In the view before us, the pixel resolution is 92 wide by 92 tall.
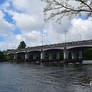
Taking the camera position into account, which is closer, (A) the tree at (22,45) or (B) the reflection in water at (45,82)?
(B) the reflection in water at (45,82)

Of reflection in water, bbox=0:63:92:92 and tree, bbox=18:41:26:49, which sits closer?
reflection in water, bbox=0:63:92:92

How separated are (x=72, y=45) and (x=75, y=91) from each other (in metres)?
69.2

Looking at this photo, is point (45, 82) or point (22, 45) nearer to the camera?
point (45, 82)

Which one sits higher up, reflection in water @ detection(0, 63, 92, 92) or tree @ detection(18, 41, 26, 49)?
tree @ detection(18, 41, 26, 49)

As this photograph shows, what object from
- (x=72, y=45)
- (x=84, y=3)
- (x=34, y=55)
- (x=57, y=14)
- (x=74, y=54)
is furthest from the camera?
(x=34, y=55)

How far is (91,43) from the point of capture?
249 feet

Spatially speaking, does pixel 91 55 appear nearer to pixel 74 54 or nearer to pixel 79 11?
pixel 74 54

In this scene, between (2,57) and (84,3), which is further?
(2,57)

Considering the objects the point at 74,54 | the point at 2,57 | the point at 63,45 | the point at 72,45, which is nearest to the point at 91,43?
the point at 72,45

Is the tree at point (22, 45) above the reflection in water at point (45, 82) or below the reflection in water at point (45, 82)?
above

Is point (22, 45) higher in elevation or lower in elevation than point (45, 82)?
higher

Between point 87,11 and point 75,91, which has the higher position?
point 87,11

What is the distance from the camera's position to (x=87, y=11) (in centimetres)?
1475

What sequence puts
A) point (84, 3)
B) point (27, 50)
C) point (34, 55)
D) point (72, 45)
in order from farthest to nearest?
point (34, 55)
point (27, 50)
point (72, 45)
point (84, 3)
